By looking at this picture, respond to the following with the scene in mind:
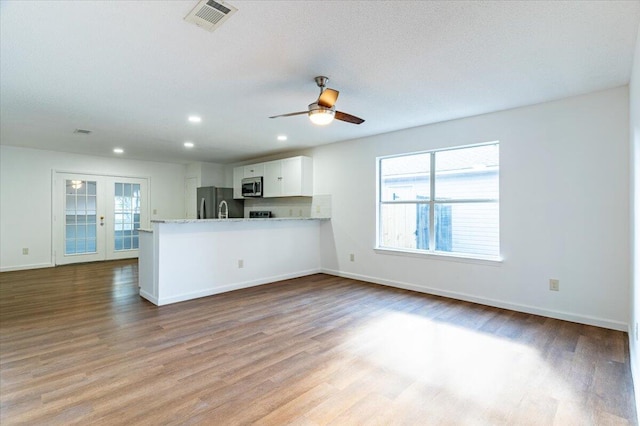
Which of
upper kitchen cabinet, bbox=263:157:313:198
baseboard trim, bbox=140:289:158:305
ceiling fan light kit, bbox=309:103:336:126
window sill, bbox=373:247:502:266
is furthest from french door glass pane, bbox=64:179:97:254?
ceiling fan light kit, bbox=309:103:336:126

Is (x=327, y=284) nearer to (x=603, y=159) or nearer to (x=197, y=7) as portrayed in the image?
(x=603, y=159)

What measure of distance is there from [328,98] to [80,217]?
261 inches

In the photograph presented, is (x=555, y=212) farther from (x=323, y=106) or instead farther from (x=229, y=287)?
(x=229, y=287)

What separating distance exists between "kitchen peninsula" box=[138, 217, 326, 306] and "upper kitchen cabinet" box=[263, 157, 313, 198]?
693 mm

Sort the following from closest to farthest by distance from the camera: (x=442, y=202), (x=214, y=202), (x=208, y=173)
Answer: (x=442, y=202) < (x=214, y=202) < (x=208, y=173)

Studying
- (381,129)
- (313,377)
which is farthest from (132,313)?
(381,129)

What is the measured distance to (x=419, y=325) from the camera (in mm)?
3242

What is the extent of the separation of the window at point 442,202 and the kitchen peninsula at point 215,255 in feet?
4.99

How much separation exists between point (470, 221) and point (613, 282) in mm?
1494

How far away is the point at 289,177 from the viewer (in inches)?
243

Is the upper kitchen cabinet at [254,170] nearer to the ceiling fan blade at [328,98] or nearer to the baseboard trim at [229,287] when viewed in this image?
the baseboard trim at [229,287]

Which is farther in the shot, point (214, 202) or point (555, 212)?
point (214, 202)

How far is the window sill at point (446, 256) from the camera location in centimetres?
393

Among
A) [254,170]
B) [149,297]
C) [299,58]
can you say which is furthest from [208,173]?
[299,58]
